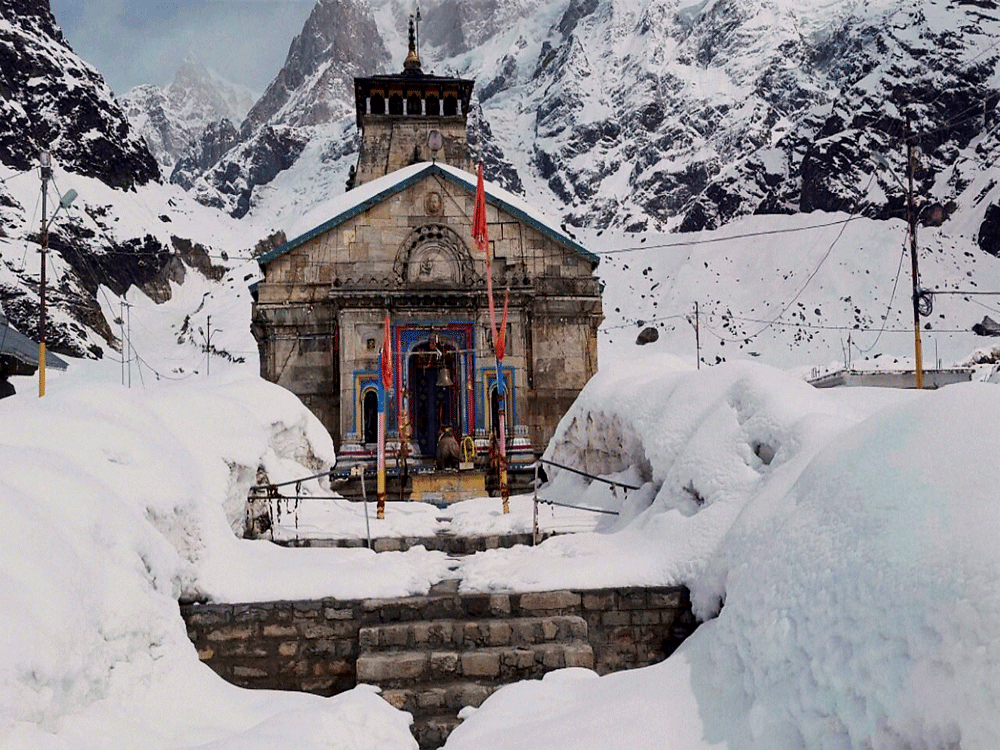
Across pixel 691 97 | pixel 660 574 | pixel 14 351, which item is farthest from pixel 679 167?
pixel 660 574

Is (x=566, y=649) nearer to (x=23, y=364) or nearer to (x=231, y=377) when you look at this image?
(x=231, y=377)

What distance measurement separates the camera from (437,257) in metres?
22.2

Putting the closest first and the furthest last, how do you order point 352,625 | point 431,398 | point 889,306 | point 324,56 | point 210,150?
point 352,625, point 431,398, point 889,306, point 210,150, point 324,56

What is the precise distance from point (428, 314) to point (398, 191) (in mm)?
3359

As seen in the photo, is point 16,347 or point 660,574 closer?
point 660,574

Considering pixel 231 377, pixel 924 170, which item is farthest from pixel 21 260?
pixel 924 170

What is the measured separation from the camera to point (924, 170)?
9175 centimetres

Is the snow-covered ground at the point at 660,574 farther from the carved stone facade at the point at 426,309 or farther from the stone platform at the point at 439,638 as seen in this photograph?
the carved stone facade at the point at 426,309

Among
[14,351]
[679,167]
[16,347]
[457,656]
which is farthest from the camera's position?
[679,167]

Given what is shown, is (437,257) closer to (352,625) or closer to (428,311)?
(428,311)

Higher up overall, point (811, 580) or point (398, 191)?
point (398, 191)

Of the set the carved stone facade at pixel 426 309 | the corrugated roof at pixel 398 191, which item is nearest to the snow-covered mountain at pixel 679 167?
the corrugated roof at pixel 398 191

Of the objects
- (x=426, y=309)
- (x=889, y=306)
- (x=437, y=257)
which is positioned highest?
(x=889, y=306)

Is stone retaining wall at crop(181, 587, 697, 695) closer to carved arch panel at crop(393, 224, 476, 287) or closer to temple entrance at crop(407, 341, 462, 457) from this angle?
temple entrance at crop(407, 341, 462, 457)
